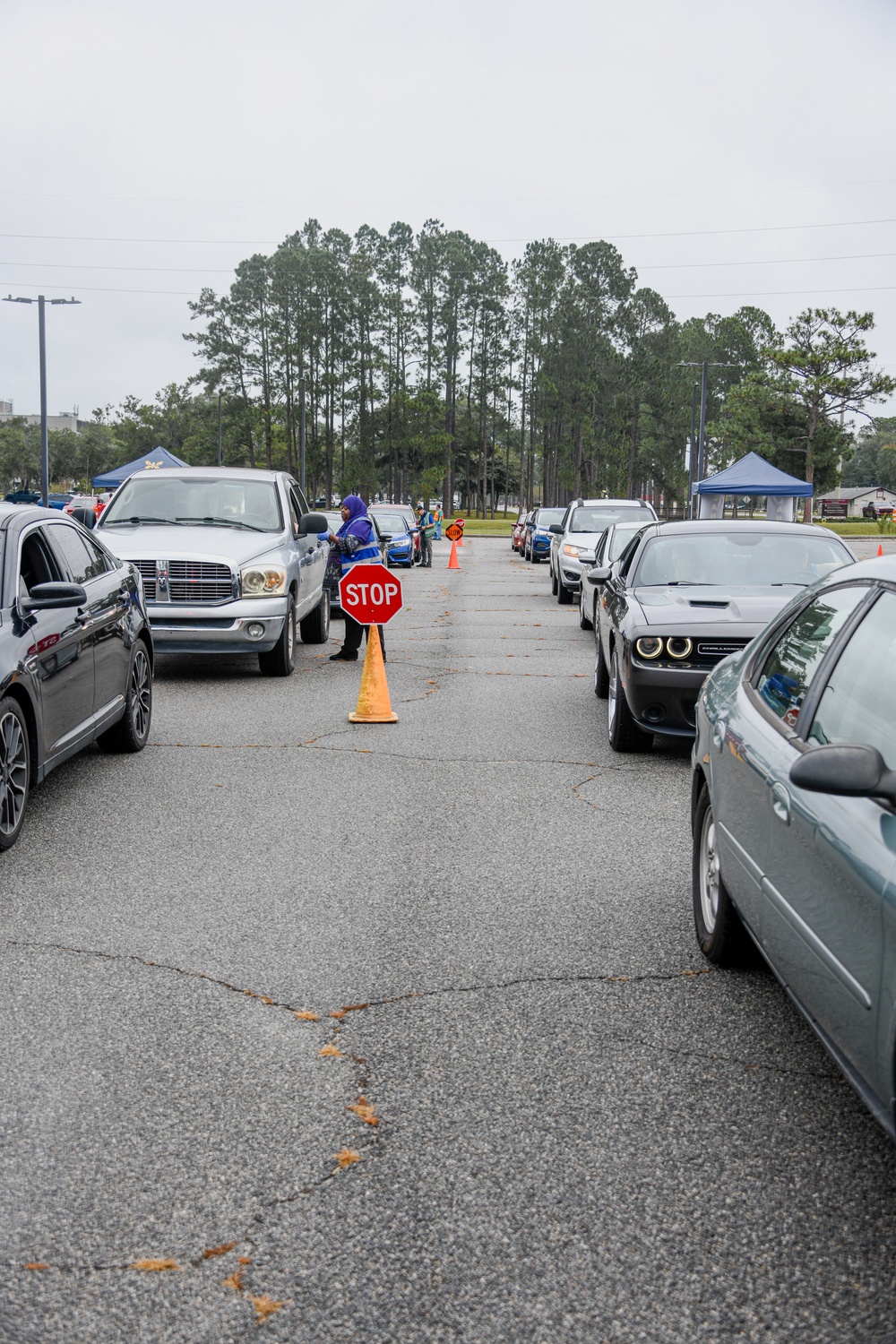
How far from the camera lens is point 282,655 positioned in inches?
490

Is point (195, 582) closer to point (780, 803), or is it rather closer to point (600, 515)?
point (780, 803)

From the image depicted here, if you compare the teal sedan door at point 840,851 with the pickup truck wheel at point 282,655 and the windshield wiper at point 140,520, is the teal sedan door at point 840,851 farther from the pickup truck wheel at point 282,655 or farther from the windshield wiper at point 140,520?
the windshield wiper at point 140,520

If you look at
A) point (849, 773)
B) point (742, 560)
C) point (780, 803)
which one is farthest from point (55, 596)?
point (742, 560)

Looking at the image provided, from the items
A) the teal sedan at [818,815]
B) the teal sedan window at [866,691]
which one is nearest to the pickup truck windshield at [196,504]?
the teal sedan at [818,815]

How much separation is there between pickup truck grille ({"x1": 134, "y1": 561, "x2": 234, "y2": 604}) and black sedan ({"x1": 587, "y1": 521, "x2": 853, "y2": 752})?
132 inches

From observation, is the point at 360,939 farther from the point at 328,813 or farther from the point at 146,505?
the point at 146,505

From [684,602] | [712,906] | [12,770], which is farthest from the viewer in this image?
[684,602]

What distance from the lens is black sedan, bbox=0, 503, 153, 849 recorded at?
6.34 meters

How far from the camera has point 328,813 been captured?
7160 millimetres

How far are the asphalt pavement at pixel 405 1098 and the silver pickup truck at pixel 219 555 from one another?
189 inches

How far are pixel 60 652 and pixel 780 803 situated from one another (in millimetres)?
4526

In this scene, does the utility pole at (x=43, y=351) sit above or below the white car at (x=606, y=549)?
above

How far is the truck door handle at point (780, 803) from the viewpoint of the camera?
3.56m

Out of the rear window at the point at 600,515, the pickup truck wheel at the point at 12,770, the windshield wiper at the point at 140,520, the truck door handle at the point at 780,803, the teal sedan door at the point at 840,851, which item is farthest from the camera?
the rear window at the point at 600,515
